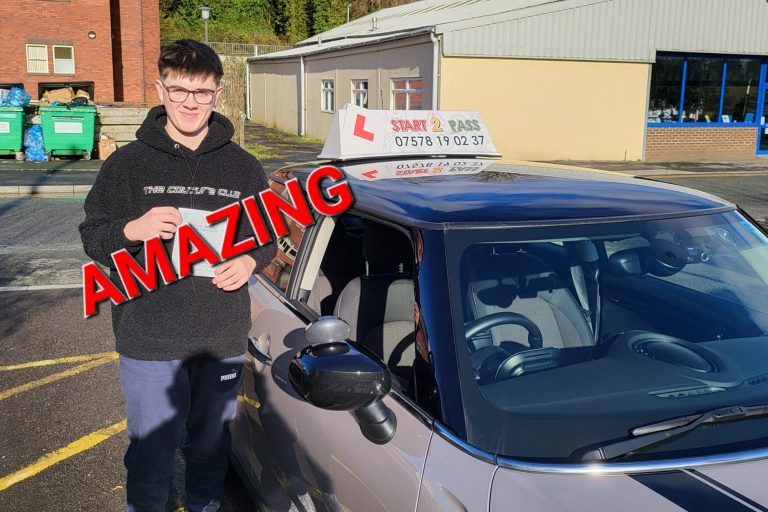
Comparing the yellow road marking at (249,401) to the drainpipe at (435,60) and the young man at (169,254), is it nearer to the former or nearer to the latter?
the young man at (169,254)

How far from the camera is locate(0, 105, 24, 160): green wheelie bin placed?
16.7m

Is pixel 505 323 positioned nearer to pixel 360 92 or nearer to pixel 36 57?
pixel 360 92

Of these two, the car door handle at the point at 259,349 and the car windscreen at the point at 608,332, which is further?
the car door handle at the point at 259,349

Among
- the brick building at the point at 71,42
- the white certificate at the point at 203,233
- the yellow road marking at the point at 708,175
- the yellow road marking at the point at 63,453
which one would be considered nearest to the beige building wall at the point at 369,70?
the yellow road marking at the point at 708,175

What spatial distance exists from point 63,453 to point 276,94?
30.5 m

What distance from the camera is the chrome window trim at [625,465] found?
171 centimetres

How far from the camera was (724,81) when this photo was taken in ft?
72.7

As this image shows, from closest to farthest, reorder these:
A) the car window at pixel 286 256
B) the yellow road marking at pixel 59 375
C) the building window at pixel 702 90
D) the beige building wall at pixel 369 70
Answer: the car window at pixel 286 256 < the yellow road marking at pixel 59 375 < the beige building wall at pixel 369 70 < the building window at pixel 702 90

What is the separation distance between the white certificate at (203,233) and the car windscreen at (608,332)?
82 centimetres

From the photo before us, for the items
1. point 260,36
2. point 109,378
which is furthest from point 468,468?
point 260,36

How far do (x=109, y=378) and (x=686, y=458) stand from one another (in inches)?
163

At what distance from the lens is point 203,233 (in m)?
2.57

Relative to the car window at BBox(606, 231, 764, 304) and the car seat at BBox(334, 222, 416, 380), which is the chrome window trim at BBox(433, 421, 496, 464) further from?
the car window at BBox(606, 231, 764, 304)

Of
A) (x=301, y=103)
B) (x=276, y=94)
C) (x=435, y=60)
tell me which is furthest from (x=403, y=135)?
(x=276, y=94)
